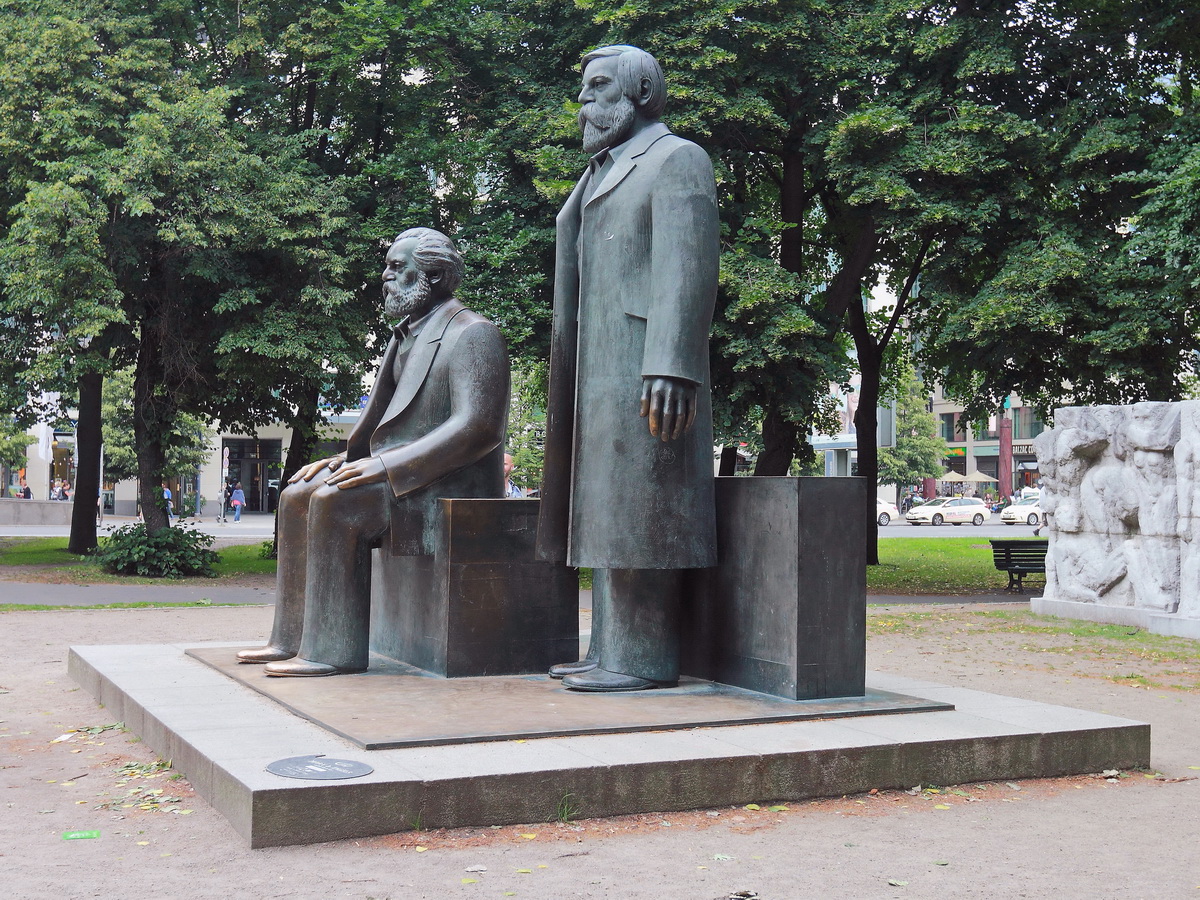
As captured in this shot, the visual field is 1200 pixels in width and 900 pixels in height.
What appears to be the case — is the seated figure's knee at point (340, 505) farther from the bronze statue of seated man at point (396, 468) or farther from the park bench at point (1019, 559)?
the park bench at point (1019, 559)

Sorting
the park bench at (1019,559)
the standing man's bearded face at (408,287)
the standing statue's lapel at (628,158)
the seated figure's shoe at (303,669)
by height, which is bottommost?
the seated figure's shoe at (303,669)

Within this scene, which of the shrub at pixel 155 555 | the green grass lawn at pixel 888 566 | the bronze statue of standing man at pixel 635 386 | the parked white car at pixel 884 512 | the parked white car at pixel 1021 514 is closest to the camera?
the bronze statue of standing man at pixel 635 386

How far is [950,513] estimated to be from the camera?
55344mm

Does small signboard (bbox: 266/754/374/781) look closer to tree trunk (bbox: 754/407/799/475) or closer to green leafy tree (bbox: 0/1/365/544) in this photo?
green leafy tree (bbox: 0/1/365/544)

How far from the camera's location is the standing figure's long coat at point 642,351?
6.62 metres

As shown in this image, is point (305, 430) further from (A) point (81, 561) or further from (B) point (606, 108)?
(B) point (606, 108)

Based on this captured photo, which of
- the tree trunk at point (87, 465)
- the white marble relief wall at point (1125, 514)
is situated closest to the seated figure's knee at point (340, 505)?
the white marble relief wall at point (1125, 514)

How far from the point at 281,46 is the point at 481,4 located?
128 inches

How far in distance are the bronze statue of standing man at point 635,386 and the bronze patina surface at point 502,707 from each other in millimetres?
301

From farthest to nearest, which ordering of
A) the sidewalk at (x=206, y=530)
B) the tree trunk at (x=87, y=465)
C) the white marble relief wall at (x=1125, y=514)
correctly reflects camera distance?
1. the sidewalk at (x=206, y=530)
2. the tree trunk at (x=87, y=465)
3. the white marble relief wall at (x=1125, y=514)

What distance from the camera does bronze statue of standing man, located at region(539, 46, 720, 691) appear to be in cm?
661

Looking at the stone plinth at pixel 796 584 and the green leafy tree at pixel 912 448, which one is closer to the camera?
the stone plinth at pixel 796 584

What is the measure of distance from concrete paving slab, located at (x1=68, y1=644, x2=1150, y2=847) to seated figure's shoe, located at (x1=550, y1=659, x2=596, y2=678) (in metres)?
Answer: 1.28

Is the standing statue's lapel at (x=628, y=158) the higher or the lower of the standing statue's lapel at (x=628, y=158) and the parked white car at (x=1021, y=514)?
the higher
